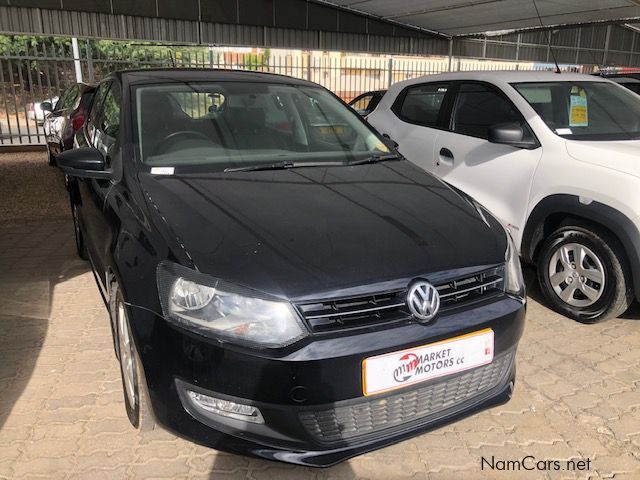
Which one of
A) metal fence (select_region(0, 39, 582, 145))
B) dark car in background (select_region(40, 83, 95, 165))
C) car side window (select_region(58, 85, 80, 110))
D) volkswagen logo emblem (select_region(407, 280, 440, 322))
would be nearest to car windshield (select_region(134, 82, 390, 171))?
volkswagen logo emblem (select_region(407, 280, 440, 322))

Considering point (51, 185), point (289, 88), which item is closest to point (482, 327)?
point (289, 88)

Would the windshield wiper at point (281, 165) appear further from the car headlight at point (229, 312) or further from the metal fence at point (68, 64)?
the metal fence at point (68, 64)

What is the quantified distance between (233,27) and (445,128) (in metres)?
9.88

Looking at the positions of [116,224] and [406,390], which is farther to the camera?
[116,224]

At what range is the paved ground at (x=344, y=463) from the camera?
2.21 m

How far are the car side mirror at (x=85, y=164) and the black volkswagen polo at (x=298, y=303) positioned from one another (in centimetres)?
1

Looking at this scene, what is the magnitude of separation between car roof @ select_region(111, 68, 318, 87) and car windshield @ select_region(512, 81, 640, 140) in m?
1.79

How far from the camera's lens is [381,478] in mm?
2170

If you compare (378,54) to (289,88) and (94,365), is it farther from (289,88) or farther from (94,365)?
(94,365)

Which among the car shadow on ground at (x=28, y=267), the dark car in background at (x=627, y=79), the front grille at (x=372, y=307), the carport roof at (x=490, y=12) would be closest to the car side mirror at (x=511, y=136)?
the front grille at (x=372, y=307)

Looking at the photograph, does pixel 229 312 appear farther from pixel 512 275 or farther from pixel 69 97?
pixel 69 97

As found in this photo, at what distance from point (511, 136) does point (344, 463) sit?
254 cm

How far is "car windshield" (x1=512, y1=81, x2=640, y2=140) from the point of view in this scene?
3.83 metres

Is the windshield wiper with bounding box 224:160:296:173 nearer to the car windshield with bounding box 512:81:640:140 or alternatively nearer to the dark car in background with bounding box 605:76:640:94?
the car windshield with bounding box 512:81:640:140
